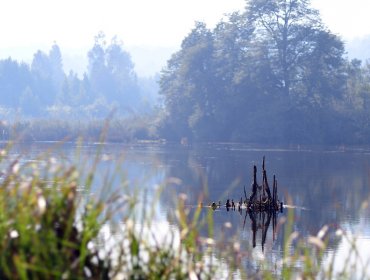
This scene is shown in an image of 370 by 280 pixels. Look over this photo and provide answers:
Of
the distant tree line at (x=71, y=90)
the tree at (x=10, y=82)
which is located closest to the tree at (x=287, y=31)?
the distant tree line at (x=71, y=90)

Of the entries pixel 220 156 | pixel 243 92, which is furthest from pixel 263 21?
pixel 220 156

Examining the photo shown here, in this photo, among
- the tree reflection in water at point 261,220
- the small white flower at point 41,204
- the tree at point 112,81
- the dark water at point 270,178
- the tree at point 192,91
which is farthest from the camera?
the tree at point 112,81

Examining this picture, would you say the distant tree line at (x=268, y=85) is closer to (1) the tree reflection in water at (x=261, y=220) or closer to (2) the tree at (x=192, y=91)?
(2) the tree at (x=192, y=91)

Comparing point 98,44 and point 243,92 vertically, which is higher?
point 98,44

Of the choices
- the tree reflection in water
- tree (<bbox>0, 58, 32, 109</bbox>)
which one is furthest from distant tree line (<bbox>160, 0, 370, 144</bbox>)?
tree (<bbox>0, 58, 32, 109</bbox>)

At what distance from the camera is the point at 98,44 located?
611 feet

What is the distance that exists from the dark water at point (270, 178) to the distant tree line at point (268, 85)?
3510mm

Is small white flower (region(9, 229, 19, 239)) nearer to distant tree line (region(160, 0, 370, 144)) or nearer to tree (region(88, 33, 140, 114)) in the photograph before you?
distant tree line (region(160, 0, 370, 144))

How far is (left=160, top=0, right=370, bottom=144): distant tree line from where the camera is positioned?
78000 mm

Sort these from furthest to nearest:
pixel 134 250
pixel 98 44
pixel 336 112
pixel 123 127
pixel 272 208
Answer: pixel 98 44 → pixel 123 127 → pixel 336 112 → pixel 272 208 → pixel 134 250

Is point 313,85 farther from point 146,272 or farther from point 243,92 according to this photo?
point 146,272

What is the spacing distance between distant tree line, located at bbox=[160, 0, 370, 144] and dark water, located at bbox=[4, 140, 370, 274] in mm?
3510

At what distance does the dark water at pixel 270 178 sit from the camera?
22516mm

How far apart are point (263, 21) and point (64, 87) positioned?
6772 centimetres
